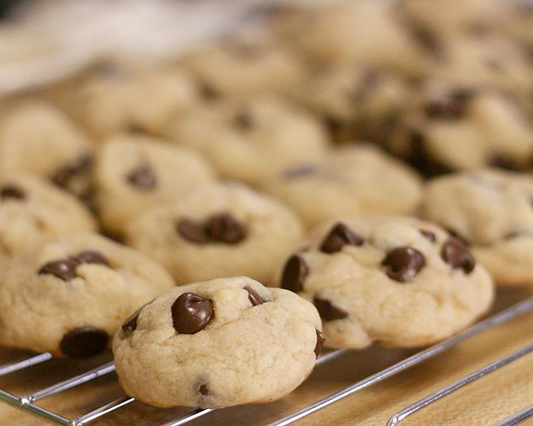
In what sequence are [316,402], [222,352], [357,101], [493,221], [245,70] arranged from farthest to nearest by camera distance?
1. [245,70]
2. [357,101]
3. [493,221]
4. [316,402]
5. [222,352]

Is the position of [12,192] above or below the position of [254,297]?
above

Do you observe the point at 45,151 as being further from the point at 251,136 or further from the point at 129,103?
the point at 251,136

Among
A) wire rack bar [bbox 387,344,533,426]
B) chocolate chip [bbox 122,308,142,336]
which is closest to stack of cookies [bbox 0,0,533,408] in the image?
chocolate chip [bbox 122,308,142,336]

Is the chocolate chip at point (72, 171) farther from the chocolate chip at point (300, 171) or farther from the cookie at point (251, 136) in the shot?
the chocolate chip at point (300, 171)

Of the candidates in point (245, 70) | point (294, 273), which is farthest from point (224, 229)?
point (245, 70)

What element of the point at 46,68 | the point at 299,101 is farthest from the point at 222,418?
the point at 46,68

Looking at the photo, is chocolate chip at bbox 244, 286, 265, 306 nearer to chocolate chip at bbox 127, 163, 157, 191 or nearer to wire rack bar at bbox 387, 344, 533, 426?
wire rack bar at bbox 387, 344, 533, 426

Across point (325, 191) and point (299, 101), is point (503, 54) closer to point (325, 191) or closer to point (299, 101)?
point (299, 101)
